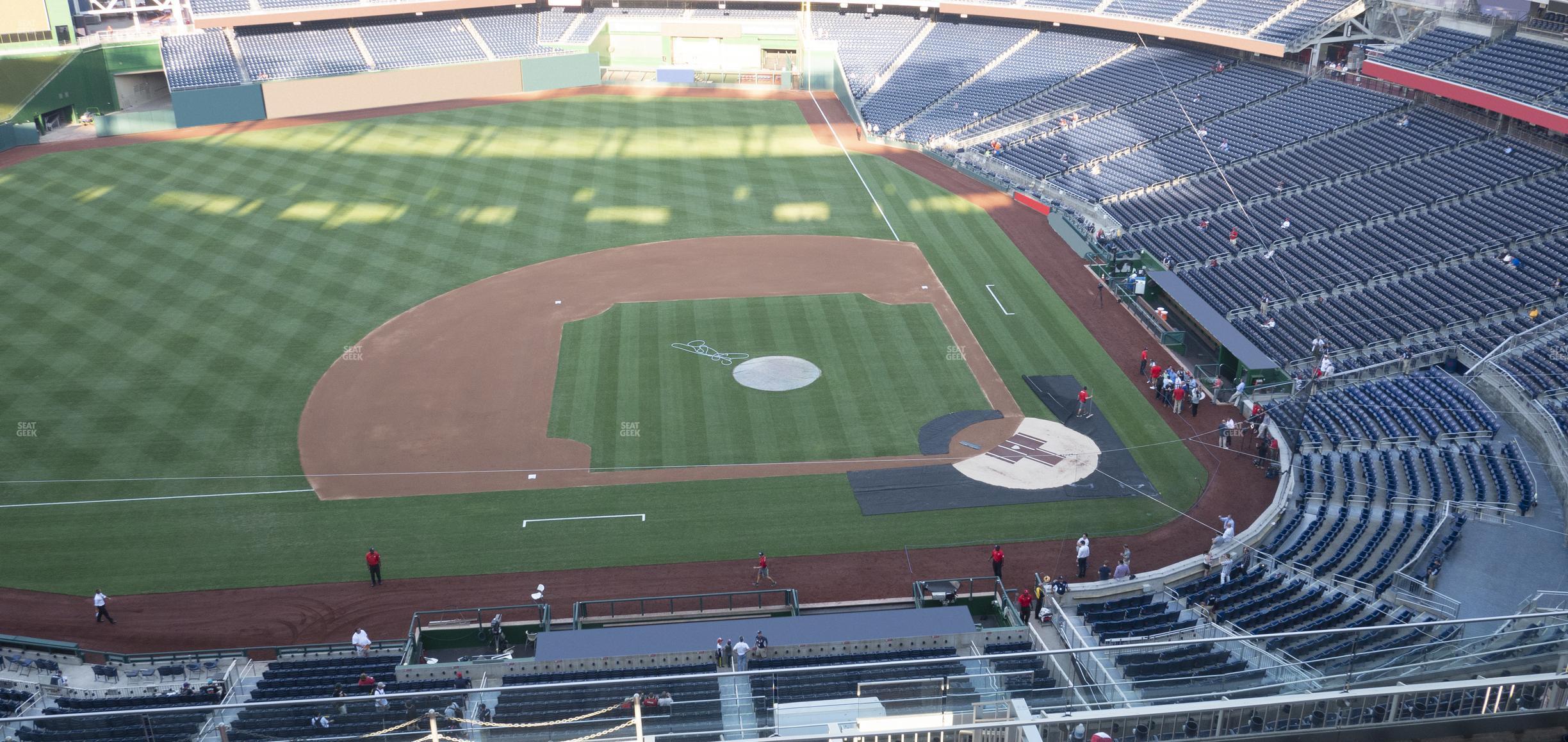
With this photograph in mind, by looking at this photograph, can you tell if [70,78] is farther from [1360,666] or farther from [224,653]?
[1360,666]

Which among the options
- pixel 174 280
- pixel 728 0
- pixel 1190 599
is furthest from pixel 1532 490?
pixel 728 0

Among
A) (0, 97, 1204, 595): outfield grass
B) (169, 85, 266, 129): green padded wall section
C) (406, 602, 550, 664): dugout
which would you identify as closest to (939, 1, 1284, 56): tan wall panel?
(0, 97, 1204, 595): outfield grass

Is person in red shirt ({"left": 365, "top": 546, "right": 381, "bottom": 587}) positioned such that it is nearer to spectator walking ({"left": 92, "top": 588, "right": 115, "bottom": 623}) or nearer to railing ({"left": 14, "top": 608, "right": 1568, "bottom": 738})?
spectator walking ({"left": 92, "top": 588, "right": 115, "bottom": 623})

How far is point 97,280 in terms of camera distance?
37156mm

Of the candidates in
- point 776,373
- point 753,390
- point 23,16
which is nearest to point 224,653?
point 753,390

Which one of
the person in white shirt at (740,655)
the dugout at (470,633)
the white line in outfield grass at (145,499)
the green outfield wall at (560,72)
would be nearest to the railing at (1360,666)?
the person in white shirt at (740,655)

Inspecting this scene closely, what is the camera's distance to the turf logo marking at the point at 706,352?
1296 inches

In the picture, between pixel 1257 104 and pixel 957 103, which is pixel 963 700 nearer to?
pixel 1257 104

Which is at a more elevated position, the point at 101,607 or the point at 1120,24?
the point at 1120,24

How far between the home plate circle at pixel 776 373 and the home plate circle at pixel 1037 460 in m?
5.71

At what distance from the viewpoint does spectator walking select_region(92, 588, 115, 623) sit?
71.5 feet

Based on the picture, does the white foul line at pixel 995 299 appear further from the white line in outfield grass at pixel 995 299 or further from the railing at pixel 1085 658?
the railing at pixel 1085 658

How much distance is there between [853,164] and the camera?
51.8 m

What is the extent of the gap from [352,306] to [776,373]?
13.9m
